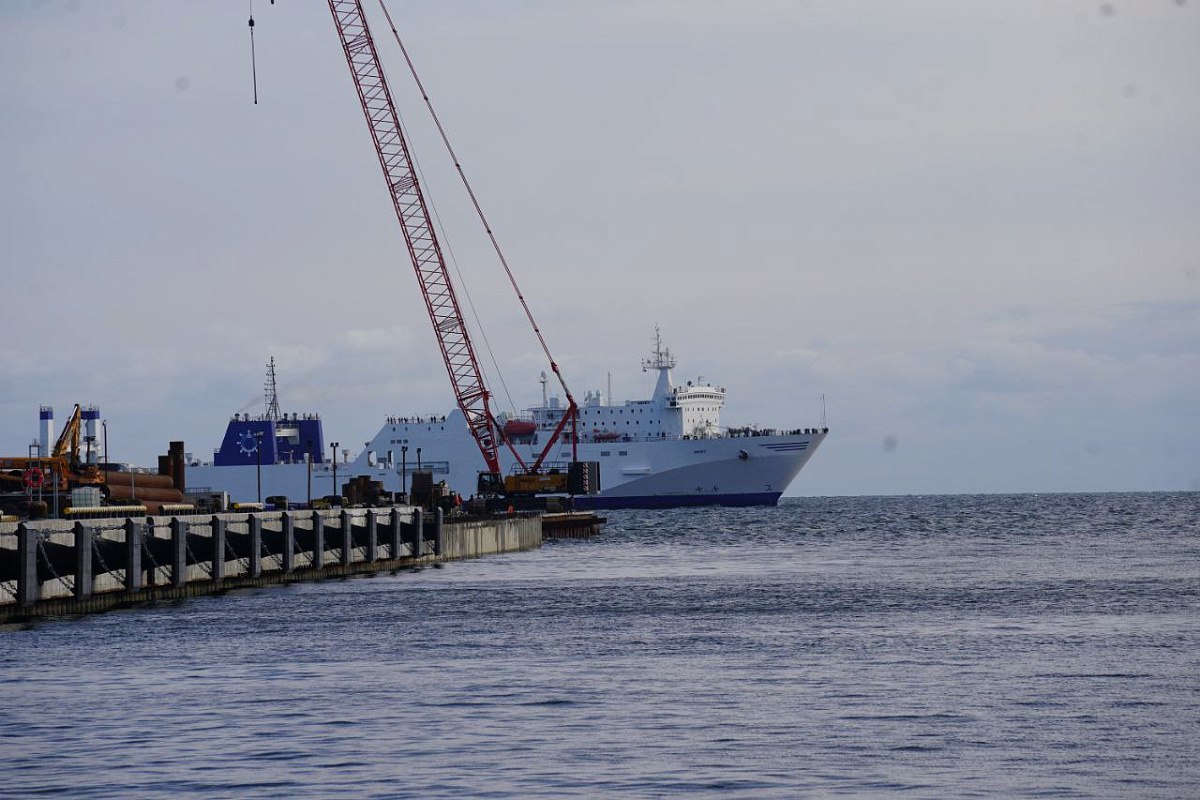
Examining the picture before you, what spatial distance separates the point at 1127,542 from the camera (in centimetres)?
7794

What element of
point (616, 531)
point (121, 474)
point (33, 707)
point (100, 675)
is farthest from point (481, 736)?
point (616, 531)

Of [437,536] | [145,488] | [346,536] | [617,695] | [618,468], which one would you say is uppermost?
[618,468]

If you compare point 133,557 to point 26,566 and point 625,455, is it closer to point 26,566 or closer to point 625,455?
point 26,566

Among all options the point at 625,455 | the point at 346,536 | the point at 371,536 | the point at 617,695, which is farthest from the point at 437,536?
the point at 625,455

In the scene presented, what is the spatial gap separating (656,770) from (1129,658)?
40.5 ft

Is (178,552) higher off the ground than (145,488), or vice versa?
(145,488)

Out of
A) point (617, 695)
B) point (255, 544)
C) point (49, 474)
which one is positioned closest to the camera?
point (617, 695)

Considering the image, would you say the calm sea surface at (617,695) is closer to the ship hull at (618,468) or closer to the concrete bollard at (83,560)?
the concrete bollard at (83,560)

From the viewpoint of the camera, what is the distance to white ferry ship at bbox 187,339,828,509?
130000 millimetres

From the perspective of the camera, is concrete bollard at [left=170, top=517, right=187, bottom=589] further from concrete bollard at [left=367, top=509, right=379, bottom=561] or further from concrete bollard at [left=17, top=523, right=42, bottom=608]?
concrete bollard at [left=367, top=509, right=379, bottom=561]

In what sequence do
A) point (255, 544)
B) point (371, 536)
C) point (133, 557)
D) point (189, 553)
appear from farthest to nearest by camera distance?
1. point (371, 536)
2. point (255, 544)
3. point (189, 553)
4. point (133, 557)

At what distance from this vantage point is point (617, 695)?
22438mm

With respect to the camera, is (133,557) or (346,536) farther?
(346,536)

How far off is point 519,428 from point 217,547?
90792 mm
